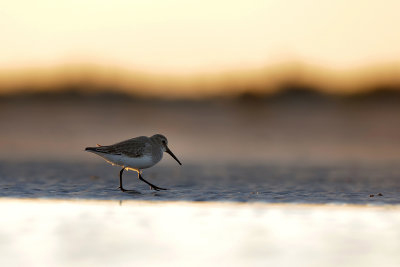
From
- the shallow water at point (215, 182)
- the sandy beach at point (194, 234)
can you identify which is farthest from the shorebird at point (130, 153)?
the sandy beach at point (194, 234)

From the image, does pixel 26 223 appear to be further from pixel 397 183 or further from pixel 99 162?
pixel 99 162

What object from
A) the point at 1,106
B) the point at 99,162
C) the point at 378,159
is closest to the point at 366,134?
the point at 378,159

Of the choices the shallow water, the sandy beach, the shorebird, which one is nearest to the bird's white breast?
the shorebird

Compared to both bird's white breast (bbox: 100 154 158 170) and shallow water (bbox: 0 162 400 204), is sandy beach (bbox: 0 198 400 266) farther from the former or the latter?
bird's white breast (bbox: 100 154 158 170)

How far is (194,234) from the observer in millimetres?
8805

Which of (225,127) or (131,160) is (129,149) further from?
(225,127)

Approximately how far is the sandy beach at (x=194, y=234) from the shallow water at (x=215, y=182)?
118cm

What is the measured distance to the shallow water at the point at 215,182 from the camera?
504 inches

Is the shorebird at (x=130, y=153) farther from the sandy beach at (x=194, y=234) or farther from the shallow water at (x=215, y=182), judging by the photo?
the sandy beach at (x=194, y=234)

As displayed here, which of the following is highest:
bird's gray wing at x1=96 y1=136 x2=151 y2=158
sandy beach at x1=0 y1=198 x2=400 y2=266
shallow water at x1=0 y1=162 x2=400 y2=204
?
bird's gray wing at x1=96 y1=136 x2=151 y2=158

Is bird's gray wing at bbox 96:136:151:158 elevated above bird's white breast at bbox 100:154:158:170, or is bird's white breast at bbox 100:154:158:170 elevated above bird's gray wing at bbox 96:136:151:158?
bird's gray wing at bbox 96:136:151:158

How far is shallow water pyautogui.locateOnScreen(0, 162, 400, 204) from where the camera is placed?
1279cm

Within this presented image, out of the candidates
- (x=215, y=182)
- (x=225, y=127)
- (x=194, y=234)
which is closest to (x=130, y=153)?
(x=215, y=182)

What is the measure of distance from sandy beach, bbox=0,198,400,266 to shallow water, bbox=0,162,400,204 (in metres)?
1.18
